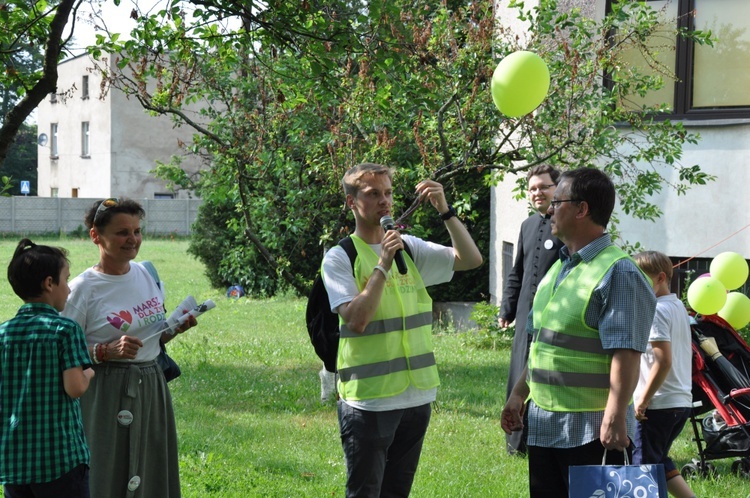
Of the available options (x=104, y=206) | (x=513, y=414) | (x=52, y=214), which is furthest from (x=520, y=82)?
(x=52, y=214)

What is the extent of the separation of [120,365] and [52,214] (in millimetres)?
41773

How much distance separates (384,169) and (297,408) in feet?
16.8

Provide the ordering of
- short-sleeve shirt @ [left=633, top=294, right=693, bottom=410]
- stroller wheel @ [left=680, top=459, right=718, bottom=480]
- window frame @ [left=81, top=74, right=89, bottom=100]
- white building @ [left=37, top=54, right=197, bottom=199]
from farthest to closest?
1. window frame @ [left=81, top=74, right=89, bottom=100]
2. white building @ [left=37, top=54, right=197, bottom=199]
3. stroller wheel @ [left=680, top=459, right=718, bottom=480]
4. short-sleeve shirt @ [left=633, top=294, right=693, bottom=410]

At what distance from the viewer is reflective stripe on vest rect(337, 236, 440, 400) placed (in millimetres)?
4324

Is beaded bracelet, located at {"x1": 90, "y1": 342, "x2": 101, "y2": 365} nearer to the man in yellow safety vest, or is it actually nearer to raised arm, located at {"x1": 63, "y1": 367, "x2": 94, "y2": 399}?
raised arm, located at {"x1": 63, "y1": 367, "x2": 94, "y2": 399}

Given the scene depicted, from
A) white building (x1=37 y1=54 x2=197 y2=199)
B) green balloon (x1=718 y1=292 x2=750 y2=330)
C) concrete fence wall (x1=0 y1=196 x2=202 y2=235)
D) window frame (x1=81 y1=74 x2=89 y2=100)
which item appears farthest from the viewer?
window frame (x1=81 y1=74 x2=89 y2=100)

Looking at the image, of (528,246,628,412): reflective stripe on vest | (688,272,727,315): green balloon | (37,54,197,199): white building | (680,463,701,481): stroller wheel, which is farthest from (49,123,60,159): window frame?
(528,246,628,412): reflective stripe on vest

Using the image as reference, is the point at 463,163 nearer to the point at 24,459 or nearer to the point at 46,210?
the point at 24,459

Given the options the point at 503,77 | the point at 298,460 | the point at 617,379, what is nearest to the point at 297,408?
the point at 298,460

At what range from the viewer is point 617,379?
3711 millimetres

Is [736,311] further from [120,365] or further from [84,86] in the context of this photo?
[84,86]

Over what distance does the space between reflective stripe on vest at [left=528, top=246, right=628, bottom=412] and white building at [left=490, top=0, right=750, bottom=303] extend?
7.42m

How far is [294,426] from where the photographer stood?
8367 millimetres

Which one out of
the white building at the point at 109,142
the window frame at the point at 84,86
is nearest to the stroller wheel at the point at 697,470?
the white building at the point at 109,142
